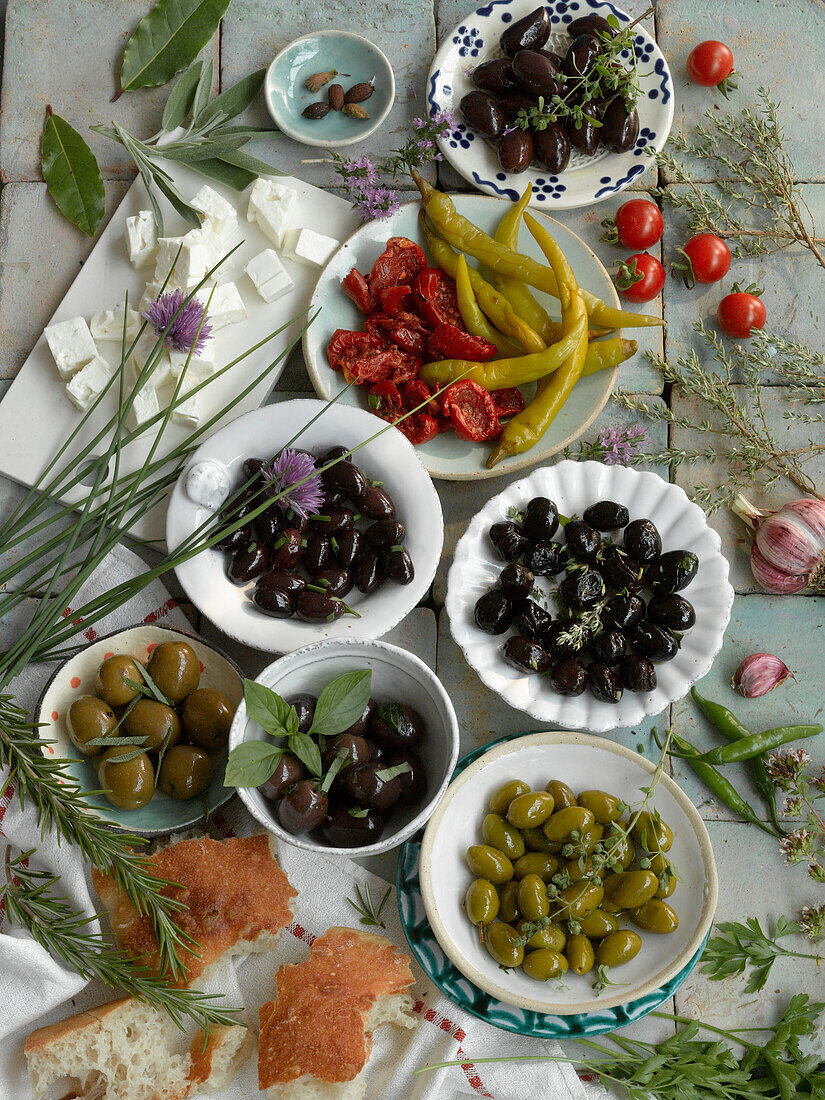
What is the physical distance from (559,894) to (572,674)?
0.42 meters

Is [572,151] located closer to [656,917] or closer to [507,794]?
[507,794]

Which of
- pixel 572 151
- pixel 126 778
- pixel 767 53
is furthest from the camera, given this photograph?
pixel 767 53

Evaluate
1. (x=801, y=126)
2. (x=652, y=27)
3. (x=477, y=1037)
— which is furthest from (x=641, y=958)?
(x=652, y=27)

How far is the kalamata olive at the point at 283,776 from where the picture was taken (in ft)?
4.90

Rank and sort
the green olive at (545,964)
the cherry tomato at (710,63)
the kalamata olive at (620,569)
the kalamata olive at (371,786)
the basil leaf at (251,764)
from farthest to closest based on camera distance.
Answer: the cherry tomato at (710,63) → the kalamata olive at (620,569) → the green olive at (545,964) → the kalamata olive at (371,786) → the basil leaf at (251,764)

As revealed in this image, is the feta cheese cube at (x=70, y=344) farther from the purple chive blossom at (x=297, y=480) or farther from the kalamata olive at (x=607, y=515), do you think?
the kalamata olive at (x=607, y=515)

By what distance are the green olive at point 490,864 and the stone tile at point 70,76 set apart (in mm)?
1713

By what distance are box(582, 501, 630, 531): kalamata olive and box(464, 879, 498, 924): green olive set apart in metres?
0.74

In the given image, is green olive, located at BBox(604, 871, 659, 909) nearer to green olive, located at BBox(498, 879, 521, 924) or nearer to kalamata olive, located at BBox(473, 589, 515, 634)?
green olive, located at BBox(498, 879, 521, 924)

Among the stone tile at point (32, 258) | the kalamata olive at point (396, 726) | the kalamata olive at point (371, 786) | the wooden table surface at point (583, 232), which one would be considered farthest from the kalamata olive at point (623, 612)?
the stone tile at point (32, 258)

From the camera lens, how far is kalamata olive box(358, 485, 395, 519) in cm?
167

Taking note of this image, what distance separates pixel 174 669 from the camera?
64.2 inches

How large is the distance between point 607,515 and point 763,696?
60cm

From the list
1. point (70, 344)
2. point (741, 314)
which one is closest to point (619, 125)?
point (741, 314)
